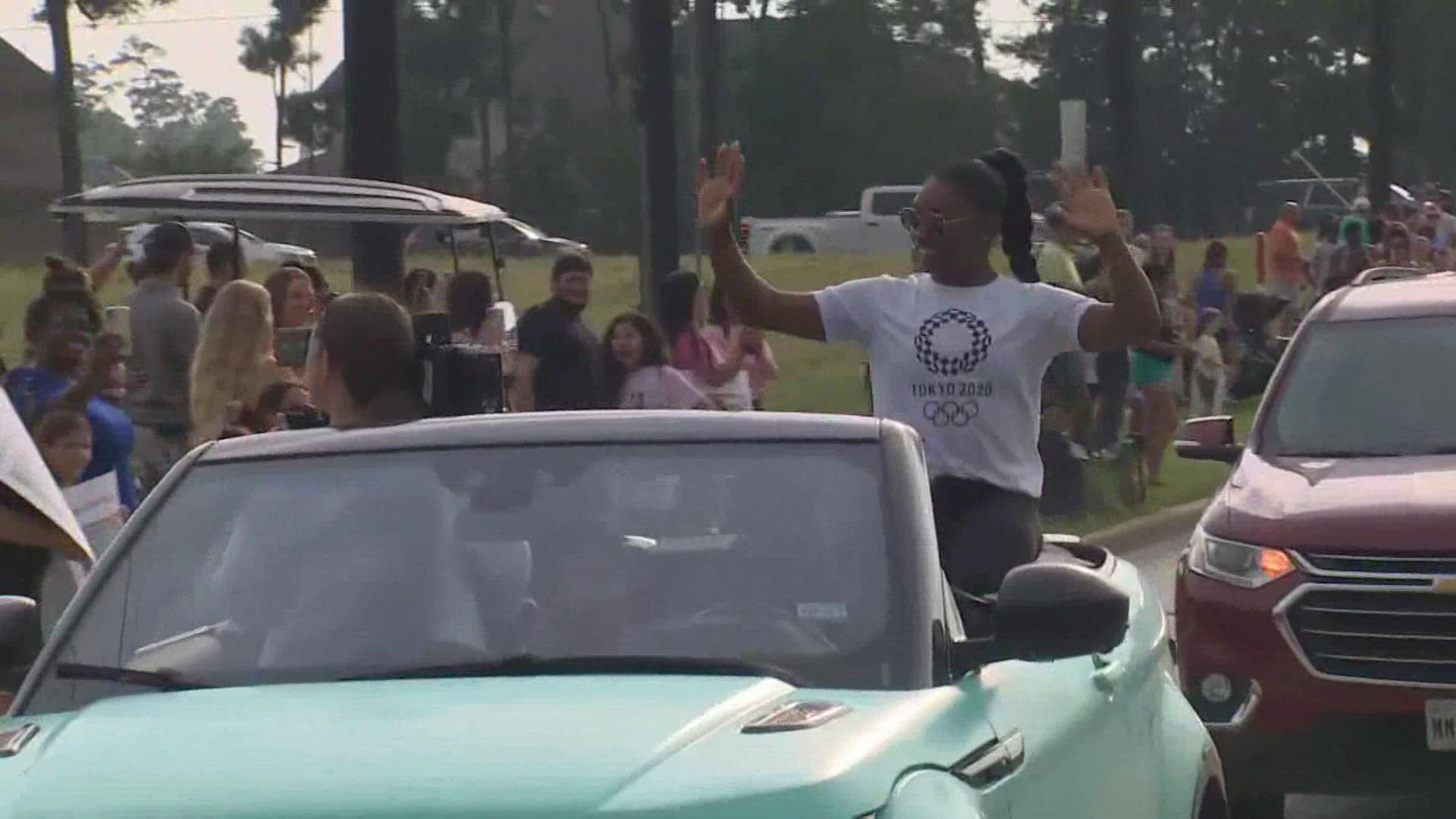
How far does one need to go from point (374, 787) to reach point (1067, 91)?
302 feet

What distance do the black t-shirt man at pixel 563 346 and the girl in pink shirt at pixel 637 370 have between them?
42 cm

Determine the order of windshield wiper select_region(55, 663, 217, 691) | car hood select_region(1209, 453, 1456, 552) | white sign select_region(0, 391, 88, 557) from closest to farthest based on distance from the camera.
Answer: windshield wiper select_region(55, 663, 217, 691), white sign select_region(0, 391, 88, 557), car hood select_region(1209, 453, 1456, 552)

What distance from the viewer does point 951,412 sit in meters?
7.67

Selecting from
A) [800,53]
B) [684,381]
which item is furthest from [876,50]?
[684,381]

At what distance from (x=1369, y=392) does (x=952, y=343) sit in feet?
9.57

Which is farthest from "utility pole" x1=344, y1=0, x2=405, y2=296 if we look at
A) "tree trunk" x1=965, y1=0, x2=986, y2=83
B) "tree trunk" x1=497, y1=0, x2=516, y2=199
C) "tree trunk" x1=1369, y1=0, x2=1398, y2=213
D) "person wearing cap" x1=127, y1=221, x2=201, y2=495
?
"tree trunk" x1=965, y1=0, x2=986, y2=83

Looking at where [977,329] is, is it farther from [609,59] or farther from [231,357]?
[609,59]

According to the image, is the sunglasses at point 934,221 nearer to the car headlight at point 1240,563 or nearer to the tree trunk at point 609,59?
the car headlight at point 1240,563

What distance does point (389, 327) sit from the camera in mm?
6375

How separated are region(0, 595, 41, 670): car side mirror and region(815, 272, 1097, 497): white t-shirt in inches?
115

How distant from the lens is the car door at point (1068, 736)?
4.99 meters

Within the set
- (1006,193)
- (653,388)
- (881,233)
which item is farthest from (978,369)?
(881,233)

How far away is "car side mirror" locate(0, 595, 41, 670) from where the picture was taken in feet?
17.1

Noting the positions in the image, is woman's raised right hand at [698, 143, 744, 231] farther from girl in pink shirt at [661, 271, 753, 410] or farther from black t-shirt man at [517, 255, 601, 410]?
girl in pink shirt at [661, 271, 753, 410]
